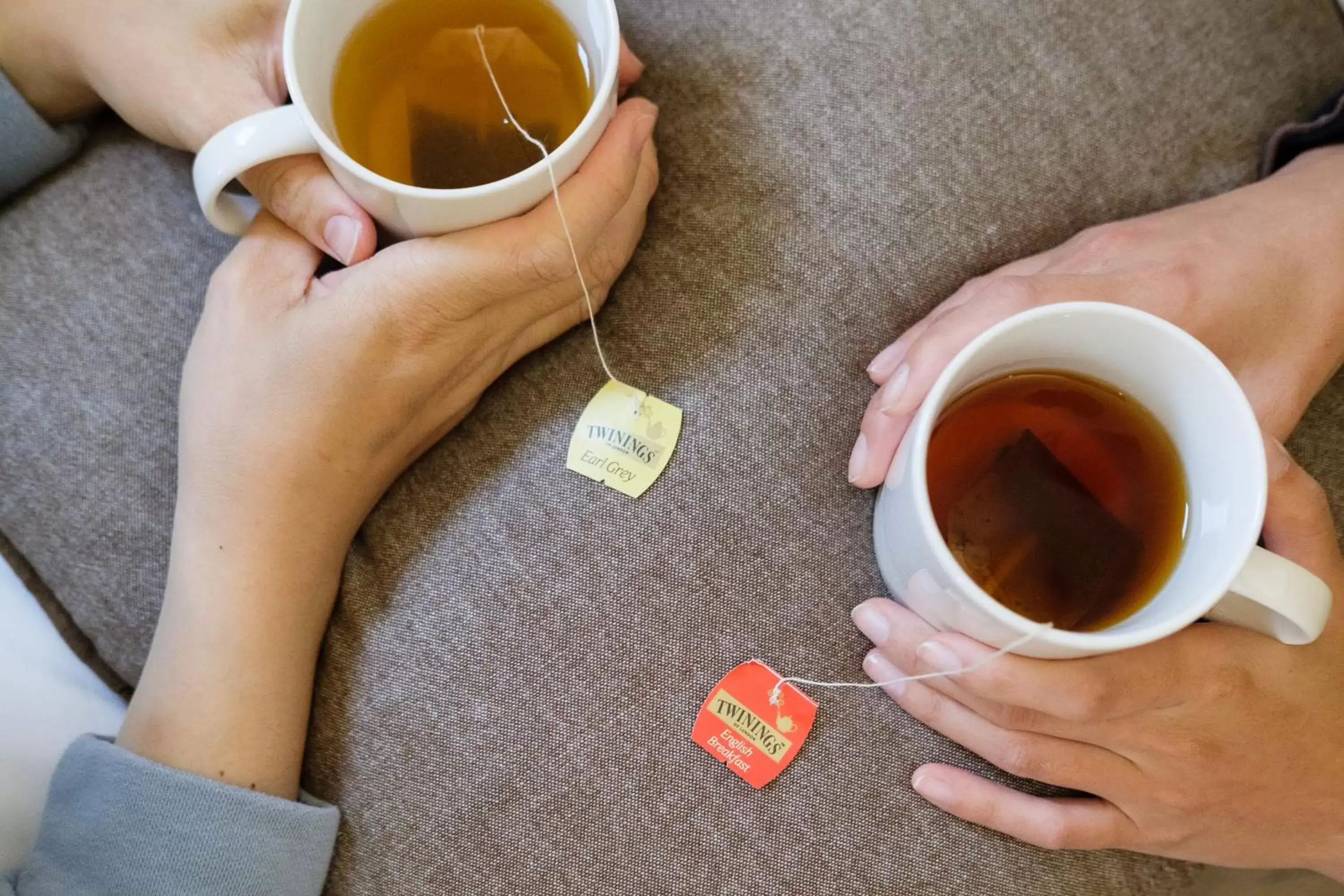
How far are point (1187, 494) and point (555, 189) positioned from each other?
51cm

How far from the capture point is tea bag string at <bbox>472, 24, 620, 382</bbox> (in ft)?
2.17

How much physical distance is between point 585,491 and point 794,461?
7.2 inches

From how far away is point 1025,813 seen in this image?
692 millimetres

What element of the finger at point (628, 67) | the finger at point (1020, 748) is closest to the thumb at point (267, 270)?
the finger at point (628, 67)

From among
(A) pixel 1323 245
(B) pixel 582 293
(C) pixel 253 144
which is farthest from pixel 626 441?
(A) pixel 1323 245

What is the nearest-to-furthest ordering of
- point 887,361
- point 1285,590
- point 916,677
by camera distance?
point 1285,590, point 916,677, point 887,361

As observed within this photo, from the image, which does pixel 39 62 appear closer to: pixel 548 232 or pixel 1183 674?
pixel 548 232

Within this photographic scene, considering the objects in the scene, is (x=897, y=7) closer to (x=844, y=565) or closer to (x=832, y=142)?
(x=832, y=142)

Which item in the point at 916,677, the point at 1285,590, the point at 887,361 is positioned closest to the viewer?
the point at 1285,590

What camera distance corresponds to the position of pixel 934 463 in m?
0.65

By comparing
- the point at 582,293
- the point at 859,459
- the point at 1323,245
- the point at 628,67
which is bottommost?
the point at 1323,245

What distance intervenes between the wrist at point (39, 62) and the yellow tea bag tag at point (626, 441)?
592mm

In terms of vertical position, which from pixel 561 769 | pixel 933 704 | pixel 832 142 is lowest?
pixel 933 704

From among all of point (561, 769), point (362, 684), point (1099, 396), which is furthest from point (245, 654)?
point (1099, 396)
